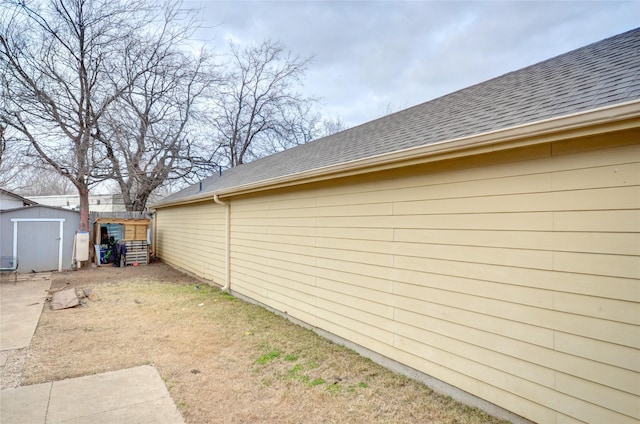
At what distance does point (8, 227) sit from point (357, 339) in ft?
36.5

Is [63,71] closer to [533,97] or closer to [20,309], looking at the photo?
[20,309]

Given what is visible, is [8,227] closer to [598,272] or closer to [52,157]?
[52,157]

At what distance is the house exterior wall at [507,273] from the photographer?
2.17 meters

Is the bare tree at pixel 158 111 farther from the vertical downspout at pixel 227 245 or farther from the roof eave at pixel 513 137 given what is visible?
the roof eave at pixel 513 137

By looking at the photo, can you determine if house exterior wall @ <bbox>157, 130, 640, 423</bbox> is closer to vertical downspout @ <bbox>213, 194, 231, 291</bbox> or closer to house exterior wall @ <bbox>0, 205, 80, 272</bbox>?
vertical downspout @ <bbox>213, 194, 231, 291</bbox>

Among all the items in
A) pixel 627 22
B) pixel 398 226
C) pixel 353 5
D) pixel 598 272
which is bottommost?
pixel 598 272

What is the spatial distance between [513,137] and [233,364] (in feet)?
11.1

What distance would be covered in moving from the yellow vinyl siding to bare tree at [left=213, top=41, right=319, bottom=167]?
57.0ft

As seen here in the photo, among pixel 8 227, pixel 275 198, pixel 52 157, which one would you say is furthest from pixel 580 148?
pixel 52 157

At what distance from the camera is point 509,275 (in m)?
2.69

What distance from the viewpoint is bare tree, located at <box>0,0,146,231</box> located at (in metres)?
11.1

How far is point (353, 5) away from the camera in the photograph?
10.1 meters

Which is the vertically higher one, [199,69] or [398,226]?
[199,69]

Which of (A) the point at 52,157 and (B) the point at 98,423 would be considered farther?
(A) the point at 52,157
